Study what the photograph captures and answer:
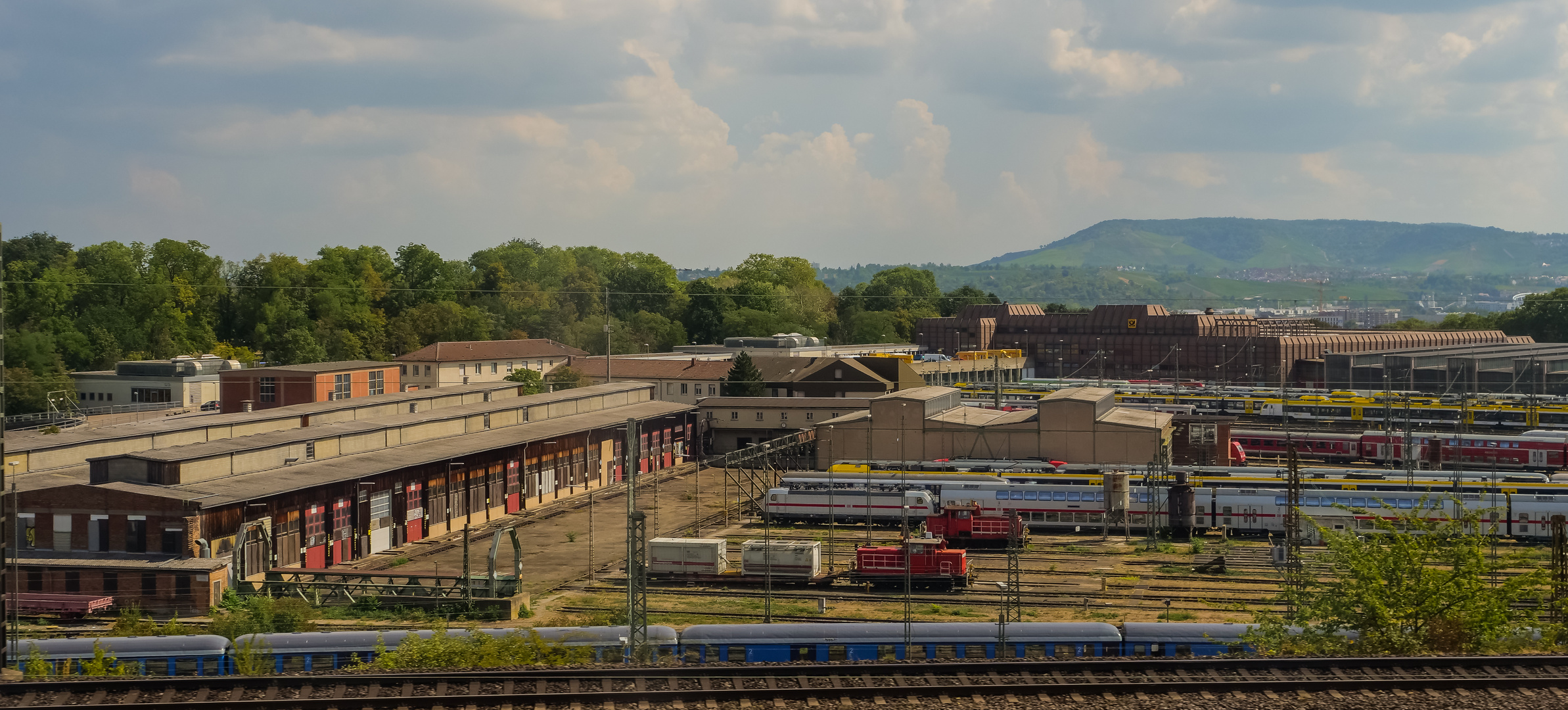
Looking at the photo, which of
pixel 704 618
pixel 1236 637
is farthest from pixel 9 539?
pixel 1236 637

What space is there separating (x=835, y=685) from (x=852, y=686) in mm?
204

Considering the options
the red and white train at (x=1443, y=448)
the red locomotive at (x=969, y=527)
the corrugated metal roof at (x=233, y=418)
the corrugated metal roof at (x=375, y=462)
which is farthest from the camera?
the red and white train at (x=1443, y=448)

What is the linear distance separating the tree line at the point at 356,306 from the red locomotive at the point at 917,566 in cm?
3448

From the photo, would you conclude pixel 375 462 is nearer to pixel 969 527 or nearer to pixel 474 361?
pixel 969 527

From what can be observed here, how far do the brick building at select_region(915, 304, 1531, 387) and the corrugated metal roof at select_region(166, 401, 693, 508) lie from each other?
53.1 m

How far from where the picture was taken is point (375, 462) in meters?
35.1

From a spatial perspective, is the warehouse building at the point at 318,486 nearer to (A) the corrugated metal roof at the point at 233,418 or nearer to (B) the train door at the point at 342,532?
(B) the train door at the point at 342,532

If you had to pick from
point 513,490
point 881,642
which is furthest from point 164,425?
point 881,642

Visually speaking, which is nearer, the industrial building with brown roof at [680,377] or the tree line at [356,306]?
the industrial building with brown roof at [680,377]

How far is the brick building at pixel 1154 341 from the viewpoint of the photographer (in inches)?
3615

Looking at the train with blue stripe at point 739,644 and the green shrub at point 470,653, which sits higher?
the green shrub at point 470,653

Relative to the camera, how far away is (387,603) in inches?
1051

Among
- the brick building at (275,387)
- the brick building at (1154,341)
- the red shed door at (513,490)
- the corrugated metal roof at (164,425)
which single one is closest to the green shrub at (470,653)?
the corrugated metal roof at (164,425)

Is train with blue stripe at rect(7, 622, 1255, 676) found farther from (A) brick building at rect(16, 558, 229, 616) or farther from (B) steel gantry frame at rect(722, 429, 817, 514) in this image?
(B) steel gantry frame at rect(722, 429, 817, 514)
